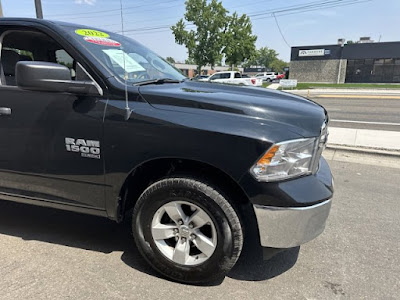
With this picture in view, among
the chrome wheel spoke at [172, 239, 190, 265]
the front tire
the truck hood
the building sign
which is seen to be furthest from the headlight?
the building sign

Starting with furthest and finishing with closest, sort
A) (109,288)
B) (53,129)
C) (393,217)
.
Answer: (393,217)
(53,129)
(109,288)

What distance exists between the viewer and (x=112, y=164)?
2.64 metres

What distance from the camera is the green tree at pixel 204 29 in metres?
38.2

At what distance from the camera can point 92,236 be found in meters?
3.36

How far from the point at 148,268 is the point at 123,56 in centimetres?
181

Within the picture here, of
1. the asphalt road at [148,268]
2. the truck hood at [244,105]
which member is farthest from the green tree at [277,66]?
the truck hood at [244,105]

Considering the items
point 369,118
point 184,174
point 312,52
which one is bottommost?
point 369,118

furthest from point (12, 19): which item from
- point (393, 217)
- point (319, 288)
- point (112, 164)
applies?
point (393, 217)

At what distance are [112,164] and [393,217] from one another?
310 cm

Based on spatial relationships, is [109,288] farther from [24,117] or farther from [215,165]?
[24,117]

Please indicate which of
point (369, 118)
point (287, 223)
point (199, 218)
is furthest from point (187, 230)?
point (369, 118)

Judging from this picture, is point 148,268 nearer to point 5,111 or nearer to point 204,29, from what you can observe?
point 5,111

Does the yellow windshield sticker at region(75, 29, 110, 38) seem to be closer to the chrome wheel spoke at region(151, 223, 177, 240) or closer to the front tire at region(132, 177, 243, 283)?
the front tire at region(132, 177, 243, 283)

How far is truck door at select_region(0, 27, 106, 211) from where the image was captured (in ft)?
8.81
